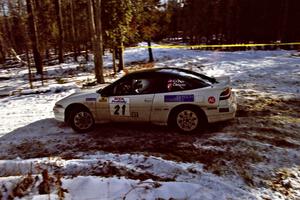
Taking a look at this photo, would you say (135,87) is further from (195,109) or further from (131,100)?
(195,109)

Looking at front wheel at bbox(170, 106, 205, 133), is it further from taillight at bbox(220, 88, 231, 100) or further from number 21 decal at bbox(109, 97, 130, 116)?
number 21 decal at bbox(109, 97, 130, 116)

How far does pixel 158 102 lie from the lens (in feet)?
23.4

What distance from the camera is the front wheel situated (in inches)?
276

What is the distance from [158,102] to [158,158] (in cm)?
178

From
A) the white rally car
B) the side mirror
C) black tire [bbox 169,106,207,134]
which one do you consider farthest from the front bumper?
black tire [bbox 169,106,207,134]

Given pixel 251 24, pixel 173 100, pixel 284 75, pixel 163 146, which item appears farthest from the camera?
pixel 251 24

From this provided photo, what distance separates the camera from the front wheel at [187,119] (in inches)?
276

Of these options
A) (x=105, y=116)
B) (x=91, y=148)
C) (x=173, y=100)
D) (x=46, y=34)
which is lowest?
(x=91, y=148)

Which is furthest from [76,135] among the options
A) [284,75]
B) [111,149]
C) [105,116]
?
[284,75]

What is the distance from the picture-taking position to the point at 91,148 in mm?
6750

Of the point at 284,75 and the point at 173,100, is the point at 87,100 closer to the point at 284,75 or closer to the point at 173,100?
the point at 173,100

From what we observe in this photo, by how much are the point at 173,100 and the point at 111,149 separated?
6.20 feet

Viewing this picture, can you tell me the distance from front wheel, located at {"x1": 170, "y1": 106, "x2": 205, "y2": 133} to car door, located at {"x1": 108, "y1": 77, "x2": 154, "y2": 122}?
27.9 inches

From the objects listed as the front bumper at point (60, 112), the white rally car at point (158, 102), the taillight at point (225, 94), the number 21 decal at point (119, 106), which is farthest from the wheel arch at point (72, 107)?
the taillight at point (225, 94)
